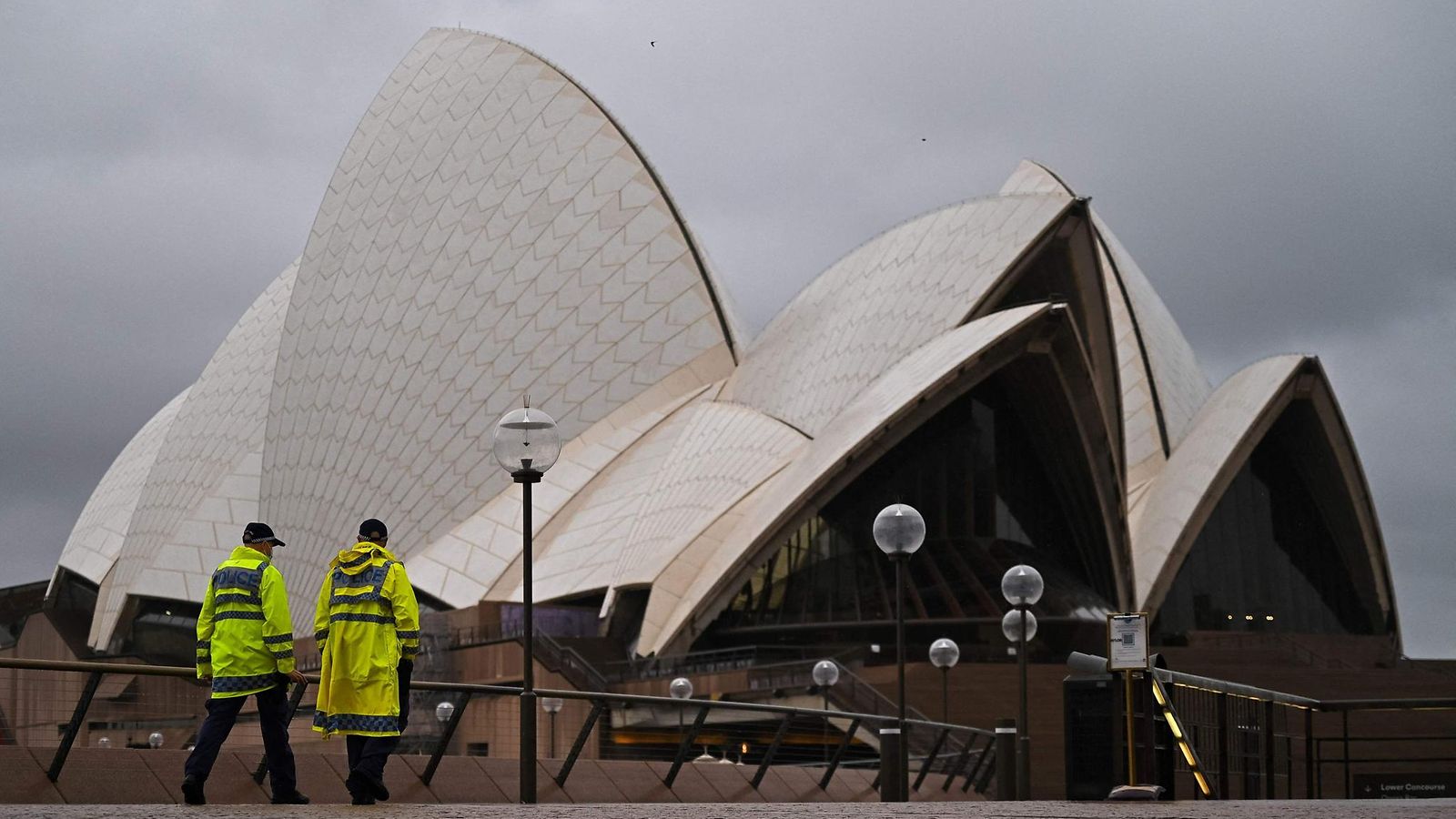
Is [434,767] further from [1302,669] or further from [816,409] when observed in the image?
[816,409]

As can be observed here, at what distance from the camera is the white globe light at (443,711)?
11.6 metres

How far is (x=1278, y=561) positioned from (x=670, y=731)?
26.7m

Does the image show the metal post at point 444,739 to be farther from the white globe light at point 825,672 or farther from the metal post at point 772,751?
the white globe light at point 825,672

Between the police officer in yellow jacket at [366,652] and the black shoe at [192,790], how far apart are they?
60 centimetres

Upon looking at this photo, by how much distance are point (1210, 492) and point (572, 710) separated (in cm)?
2194

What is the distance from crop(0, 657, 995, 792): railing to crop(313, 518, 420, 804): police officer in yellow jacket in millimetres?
959

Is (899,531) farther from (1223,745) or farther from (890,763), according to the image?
(1223,745)

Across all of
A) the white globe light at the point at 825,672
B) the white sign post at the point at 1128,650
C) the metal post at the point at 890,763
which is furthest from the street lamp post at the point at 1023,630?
the white sign post at the point at 1128,650

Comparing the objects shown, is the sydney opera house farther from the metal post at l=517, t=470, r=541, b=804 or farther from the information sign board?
the information sign board

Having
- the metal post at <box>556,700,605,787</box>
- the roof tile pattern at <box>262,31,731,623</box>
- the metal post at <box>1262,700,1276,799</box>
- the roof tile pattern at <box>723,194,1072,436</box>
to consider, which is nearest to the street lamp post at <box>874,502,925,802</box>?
the metal post at <box>556,700,605,787</box>

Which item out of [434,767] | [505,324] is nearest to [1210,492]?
[505,324]

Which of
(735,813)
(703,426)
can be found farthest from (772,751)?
(703,426)

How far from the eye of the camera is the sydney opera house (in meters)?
29.5

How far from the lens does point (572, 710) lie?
13617 mm
